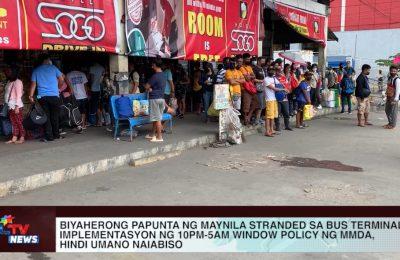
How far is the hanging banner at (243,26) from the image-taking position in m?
12.7

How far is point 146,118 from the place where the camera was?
359 inches

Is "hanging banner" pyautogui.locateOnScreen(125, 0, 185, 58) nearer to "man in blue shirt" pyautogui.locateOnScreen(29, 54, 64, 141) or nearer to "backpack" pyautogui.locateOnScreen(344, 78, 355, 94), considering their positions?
"man in blue shirt" pyautogui.locateOnScreen(29, 54, 64, 141)

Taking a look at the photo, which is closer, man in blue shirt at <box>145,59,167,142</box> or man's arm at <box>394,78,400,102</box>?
man in blue shirt at <box>145,59,167,142</box>

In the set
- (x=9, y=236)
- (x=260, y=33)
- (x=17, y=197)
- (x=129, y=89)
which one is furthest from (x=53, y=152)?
(x=260, y=33)

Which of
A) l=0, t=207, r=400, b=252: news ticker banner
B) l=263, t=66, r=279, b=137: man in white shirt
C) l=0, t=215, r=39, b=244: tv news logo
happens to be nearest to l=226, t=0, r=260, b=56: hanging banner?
l=263, t=66, r=279, b=137: man in white shirt

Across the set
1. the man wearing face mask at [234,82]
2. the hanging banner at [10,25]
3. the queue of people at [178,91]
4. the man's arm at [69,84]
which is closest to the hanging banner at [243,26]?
the queue of people at [178,91]

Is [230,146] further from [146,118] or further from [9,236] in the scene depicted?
[9,236]

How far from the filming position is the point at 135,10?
31.3 ft

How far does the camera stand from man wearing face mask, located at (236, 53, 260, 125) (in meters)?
10.5

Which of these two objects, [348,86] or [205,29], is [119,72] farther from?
[348,86]

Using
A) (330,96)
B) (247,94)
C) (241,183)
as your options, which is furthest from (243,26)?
(241,183)

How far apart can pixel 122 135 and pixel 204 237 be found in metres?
6.00

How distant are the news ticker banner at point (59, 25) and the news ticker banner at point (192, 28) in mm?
604

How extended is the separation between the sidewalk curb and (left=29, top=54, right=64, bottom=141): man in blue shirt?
1950 mm
